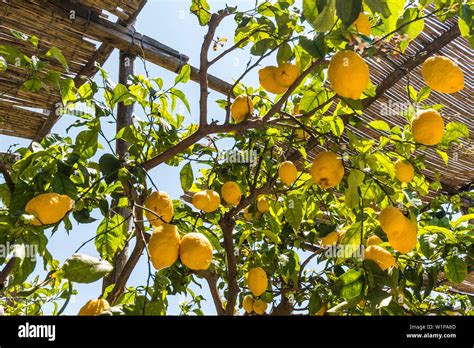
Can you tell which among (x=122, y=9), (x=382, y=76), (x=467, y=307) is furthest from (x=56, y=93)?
(x=467, y=307)

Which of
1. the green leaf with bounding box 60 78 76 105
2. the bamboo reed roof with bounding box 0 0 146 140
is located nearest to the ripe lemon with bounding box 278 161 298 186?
the green leaf with bounding box 60 78 76 105

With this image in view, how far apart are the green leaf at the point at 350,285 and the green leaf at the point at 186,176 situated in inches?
29.9

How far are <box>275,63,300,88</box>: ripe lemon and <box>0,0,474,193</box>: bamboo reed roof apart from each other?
91 centimetres

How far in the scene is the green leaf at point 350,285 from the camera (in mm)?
930

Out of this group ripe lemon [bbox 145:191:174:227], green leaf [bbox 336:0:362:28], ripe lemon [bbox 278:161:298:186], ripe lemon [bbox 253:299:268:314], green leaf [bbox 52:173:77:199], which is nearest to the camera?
green leaf [bbox 336:0:362:28]

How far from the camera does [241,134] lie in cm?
178

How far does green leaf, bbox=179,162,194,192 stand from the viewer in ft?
5.18

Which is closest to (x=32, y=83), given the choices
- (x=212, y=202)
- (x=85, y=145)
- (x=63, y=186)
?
(x=85, y=145)

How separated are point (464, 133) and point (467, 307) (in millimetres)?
1099

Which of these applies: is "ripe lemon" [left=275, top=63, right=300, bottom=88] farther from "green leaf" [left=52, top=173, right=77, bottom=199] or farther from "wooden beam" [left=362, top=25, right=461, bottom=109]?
"wooden beam" [left=362, top=25, right=461, bottom=109]

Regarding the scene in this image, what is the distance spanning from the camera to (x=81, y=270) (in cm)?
78

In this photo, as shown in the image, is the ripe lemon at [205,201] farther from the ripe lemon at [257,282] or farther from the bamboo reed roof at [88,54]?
the bamboo reed roof at [88,54]

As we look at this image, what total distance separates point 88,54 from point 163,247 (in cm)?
184

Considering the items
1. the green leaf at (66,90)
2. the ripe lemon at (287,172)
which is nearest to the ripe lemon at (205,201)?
the ripe lemon at (287,172)
